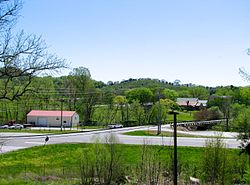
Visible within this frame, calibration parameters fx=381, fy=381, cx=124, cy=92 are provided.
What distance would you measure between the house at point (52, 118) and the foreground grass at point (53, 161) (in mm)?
28167

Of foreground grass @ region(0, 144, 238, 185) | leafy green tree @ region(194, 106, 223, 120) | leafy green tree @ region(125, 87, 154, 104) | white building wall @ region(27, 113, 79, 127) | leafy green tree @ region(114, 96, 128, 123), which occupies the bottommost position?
foreground grass @ region(0, 144, 238, 185)

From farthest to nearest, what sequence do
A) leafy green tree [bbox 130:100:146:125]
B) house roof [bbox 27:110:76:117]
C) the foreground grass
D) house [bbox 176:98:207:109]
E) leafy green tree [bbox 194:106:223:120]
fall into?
house [bbox 176:98:207:109] → leafy green tree [bbox 130:100:146:125] → leafy green tree [bbox 194:106:223:120] → house roof [bbox 27:110:76:117] → the foreground grass

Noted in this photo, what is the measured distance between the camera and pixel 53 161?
85.8 ft

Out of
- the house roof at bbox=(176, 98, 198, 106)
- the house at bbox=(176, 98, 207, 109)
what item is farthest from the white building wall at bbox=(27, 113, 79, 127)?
the house roof at bbox=(176, 98, 198, 106)

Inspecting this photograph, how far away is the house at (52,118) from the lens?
58.9m

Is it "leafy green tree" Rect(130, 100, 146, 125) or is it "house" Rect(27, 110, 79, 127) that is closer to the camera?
"house" Rect(27, 110, 79, 127)

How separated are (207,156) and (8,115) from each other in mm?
53882

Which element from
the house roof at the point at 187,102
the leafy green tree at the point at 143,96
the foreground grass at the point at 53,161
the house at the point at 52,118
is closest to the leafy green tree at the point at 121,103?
the house at the point at 52,118

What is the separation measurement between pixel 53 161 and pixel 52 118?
112 ft

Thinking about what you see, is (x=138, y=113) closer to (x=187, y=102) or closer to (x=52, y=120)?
(x=52, y=120)

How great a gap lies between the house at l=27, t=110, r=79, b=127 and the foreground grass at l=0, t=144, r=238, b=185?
2817cm

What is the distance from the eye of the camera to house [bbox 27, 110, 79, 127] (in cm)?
5888

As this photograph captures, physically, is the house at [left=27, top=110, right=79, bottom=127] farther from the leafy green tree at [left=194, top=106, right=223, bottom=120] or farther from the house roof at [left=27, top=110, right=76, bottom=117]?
the leafy green tree at [left=194, top=106, right=223, bottom=120]

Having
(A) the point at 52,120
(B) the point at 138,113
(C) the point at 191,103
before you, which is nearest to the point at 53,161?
(A) the point at 52,120
